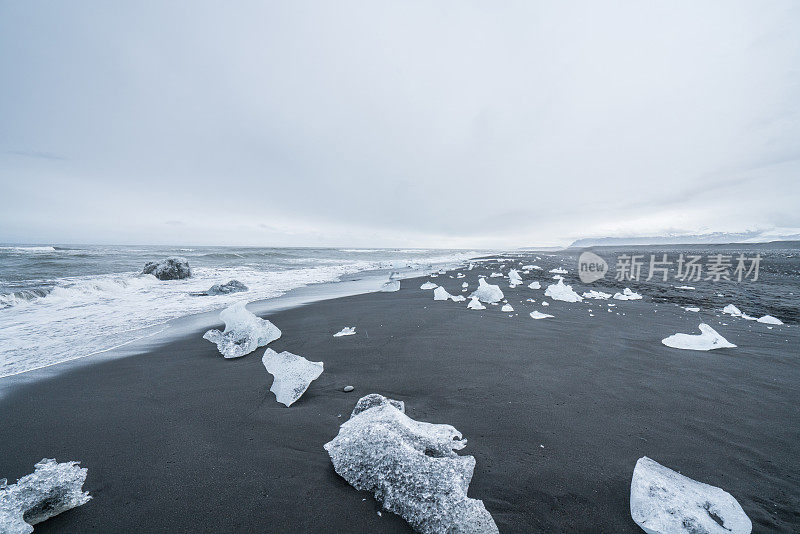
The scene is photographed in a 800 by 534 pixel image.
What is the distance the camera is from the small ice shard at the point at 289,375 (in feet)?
8.30

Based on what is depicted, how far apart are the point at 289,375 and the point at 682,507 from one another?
8.68 ft

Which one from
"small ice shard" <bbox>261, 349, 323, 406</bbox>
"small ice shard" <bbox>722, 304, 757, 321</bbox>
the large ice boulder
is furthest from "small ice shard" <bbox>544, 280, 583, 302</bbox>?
the large ice boulder

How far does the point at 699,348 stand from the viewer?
3.52m

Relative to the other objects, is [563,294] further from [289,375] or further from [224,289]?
[224,289]

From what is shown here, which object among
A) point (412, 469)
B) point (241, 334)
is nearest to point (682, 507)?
point (412, 469)

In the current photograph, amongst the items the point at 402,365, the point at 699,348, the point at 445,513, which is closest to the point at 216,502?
the point at 445,513

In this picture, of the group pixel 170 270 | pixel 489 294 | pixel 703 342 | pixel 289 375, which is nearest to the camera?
pixel 289 375

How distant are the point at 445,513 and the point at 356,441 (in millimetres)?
592

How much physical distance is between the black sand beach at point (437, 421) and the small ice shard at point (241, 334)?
0.15 metres

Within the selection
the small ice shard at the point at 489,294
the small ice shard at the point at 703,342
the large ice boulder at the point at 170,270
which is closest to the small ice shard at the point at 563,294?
the small ice shard at the point at 489,294

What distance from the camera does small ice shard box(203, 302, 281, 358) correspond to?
→ 3.73 meters

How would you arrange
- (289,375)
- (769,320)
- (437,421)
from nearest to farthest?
(437,421), (289,375), (769,320)

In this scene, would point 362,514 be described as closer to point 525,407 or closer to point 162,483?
point 162,483

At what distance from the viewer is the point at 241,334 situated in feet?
12.8
